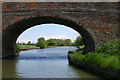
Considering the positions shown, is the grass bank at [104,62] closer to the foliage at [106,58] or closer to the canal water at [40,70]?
the foliage at [106,58]

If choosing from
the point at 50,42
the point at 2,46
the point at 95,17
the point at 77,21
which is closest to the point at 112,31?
the point at 95,17

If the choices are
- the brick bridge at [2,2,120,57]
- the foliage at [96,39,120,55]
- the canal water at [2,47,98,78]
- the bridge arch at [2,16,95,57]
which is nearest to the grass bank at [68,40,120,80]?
the foliage at [96,39,120,55]

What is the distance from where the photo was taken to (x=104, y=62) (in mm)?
7551

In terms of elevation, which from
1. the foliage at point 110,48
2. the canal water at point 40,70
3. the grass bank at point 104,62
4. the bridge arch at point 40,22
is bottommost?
the canal water at point 40,70

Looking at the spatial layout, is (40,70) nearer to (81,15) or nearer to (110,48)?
(110,48)

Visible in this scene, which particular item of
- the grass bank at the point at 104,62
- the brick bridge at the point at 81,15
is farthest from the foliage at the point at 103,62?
the brick bridge at the point at 81,15

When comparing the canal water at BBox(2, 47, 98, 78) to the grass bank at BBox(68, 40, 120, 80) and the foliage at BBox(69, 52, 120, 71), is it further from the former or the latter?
the foliage at BBox(69, 52, 120, 71)

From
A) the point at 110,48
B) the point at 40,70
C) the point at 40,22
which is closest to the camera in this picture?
the point at 40,70

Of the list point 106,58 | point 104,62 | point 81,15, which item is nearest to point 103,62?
point 104,62

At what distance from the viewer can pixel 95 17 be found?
1170 centimetres

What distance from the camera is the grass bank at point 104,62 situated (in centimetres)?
674

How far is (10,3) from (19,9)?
870 mm

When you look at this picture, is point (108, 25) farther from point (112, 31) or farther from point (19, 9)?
point (19, 9)

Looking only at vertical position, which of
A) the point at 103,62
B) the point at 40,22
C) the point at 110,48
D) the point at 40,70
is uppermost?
the point at 40,22
